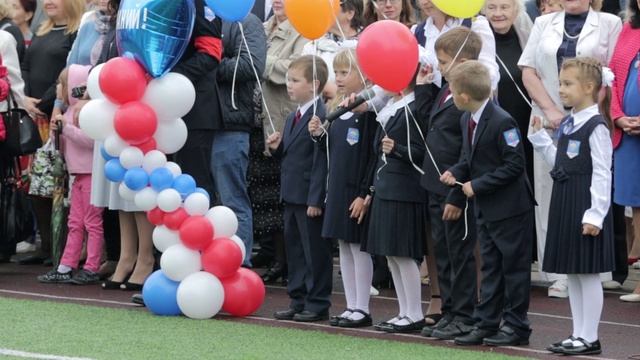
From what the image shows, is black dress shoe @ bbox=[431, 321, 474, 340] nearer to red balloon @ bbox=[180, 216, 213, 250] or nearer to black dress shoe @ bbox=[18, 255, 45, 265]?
red balloon @ bbox=[180, 216, 213, 250]

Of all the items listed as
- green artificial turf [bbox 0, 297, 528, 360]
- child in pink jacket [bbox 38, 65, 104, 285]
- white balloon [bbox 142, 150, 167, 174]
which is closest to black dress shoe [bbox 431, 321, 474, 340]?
green artificial turf [bbox 0, 297, 528, 360]

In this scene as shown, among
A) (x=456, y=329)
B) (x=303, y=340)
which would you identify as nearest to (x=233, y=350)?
(x=303, y=340)

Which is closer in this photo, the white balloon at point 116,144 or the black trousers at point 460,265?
the black trousers at point 460,265

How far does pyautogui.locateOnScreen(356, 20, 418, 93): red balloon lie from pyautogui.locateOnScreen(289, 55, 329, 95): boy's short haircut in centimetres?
98

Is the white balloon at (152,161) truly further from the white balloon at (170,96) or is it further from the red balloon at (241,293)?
the red balloon at (241,293)

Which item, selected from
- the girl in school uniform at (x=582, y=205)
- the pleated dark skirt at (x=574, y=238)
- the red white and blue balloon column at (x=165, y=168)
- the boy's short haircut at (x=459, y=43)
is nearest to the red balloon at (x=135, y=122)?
the red white and blue balloon column at (x=165, y=168)

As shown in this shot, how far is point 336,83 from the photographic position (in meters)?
9.36

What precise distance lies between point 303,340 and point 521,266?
1323 mm

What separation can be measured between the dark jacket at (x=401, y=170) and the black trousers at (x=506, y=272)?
1.98ft

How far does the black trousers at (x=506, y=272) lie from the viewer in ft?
26.6

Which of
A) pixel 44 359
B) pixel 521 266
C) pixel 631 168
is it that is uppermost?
pixel 631 168

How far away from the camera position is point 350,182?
29.7ft

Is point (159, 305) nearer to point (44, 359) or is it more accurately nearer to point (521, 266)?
point (44, 359)

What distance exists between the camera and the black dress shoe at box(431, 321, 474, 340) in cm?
832
